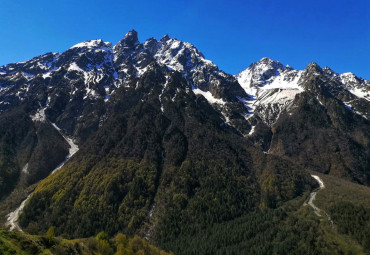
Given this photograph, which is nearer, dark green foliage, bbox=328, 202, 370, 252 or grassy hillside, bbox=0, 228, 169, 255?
grassy hillside, bbox=0, 228, 169, 255

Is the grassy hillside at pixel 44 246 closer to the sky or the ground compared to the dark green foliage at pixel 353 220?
closer to the ground

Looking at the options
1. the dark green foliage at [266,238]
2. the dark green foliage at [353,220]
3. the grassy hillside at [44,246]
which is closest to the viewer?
the grassy hillside at [44,246]

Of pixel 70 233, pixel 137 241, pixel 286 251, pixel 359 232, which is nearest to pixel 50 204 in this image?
pixel 70 233

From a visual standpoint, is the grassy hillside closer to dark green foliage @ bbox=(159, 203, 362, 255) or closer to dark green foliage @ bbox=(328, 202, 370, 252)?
dark green foliage @ bbox=(159, 203, 362, 255)

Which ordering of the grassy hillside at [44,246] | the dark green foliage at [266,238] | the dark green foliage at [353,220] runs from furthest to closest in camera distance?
the dark green foliage at [353,220] → the dark green foliage at [266,238] → the grassy hillside at [44,246]

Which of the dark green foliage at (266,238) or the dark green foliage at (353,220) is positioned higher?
the dark green foliage at (353,220)

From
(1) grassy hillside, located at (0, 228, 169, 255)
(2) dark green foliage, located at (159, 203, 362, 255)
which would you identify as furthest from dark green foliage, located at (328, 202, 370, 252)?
(1) grassy hillside, located at (0, 228, 169, 255)

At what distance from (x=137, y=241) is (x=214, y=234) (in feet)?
229

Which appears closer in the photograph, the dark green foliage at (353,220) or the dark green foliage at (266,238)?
the dark green foliage at (266,238)

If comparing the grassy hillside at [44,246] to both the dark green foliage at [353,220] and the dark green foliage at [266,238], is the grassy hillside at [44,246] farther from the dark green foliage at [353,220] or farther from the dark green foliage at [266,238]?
the dark green foliage at [353,220]

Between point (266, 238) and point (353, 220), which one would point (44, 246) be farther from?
point (353, 220)

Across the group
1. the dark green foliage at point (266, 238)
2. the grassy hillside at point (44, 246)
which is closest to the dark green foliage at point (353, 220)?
the dark green foliage at point (266, 238)

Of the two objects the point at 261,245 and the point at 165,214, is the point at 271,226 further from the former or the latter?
the point at 165,214

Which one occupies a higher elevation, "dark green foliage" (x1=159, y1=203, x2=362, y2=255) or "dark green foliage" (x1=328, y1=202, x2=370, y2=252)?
"dark green foliage" (x1=328, y1=202, x2=370, y2=252)
